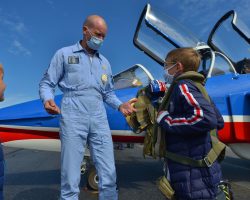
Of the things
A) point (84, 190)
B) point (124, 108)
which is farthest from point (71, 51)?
point (84, 190)

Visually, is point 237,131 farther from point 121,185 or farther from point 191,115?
point 191,115

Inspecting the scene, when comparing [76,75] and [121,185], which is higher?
[76,75]

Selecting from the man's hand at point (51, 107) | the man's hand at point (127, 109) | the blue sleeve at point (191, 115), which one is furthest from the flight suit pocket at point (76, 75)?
the blue sleeve at point (191, 115)

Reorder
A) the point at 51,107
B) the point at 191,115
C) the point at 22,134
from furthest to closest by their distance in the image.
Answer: the point at 22,134
the point at 51,107
the point at 191,115

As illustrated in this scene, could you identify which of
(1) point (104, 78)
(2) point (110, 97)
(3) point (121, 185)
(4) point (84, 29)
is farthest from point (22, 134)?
(4) point (84, 29)

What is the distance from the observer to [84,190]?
16.5ft

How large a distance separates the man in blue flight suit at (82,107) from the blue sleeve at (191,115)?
3.47 ft

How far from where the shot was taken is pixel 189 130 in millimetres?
2045

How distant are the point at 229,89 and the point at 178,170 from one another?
2.96 metres

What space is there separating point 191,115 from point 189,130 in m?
0.10

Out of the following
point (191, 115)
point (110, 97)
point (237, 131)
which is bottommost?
point (237, 131)

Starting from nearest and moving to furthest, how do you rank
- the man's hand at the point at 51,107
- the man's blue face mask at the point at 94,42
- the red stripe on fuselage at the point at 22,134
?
the man's hand at the point at 51,107, the man's blue face mask at the point at 94,42, the red stripe on fuselage at the point at 22,134

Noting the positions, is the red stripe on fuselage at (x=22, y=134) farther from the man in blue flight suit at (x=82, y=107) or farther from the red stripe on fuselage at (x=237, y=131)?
the red stripe on fuselage at (x=237, y=131)

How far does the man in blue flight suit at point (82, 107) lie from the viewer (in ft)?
9.59
